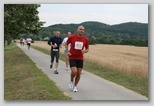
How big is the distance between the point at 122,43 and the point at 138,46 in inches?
29.3

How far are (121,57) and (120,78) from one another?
1153mm

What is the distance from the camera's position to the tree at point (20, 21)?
11.7 meters

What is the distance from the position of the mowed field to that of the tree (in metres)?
0.76

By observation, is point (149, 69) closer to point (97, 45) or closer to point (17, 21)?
point (97, 45)

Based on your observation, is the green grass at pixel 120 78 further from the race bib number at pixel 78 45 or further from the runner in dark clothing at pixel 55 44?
the race bib number at pixel 78 45

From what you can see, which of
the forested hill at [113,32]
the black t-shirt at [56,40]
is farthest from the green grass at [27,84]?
the forested hill at [113,32]

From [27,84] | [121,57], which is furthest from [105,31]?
[121,57]

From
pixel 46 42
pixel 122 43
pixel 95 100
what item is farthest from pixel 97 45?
pixel 95 100

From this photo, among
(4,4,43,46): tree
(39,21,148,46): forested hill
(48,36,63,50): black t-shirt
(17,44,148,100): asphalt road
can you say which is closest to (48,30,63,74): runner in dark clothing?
(48,36,63,50): black t-shirt

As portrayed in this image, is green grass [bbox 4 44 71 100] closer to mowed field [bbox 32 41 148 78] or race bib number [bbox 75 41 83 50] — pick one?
mowed field [bbox 32 41 148 78]

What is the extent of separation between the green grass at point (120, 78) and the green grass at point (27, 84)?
84 cm

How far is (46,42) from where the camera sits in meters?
11.6

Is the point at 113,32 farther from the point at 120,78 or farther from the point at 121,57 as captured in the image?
the point at 121,57

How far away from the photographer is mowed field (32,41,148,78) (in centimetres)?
1065
